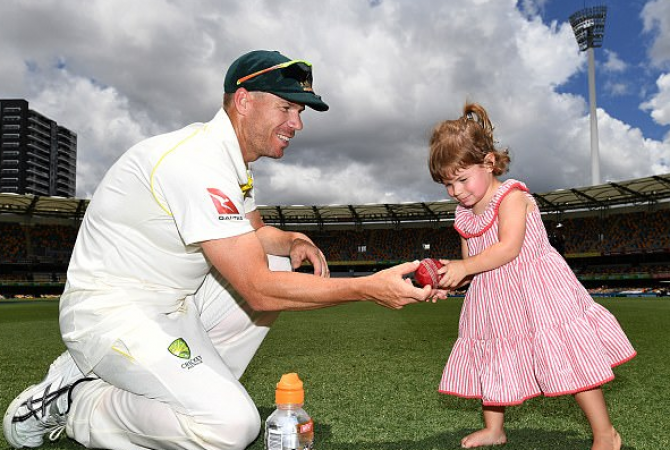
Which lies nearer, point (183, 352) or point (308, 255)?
point (183, 352)

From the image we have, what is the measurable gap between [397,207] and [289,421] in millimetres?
42053

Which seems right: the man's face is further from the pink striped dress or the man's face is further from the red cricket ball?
the pink striped dress

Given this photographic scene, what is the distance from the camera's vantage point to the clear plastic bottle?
6.21 ft

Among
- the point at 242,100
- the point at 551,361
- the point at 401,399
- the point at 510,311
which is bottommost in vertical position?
the point at 401,399

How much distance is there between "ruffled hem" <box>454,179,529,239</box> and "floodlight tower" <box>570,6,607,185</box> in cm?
5848

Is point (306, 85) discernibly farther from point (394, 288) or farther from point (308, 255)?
point (394, 288)

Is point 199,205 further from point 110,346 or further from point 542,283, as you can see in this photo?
point 542,283

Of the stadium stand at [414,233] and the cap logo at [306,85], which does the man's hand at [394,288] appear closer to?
the cap logo at [306,85]

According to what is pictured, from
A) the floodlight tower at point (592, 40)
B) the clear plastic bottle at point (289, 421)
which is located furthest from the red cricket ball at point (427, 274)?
the floodlight tower at point (592, 40)

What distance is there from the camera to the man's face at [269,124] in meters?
2.39

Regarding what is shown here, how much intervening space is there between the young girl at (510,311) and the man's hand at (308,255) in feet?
A: 2.27

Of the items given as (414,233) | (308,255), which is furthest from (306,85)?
(414,233)

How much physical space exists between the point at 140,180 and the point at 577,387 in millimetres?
2198

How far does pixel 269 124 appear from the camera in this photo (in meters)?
2.43
